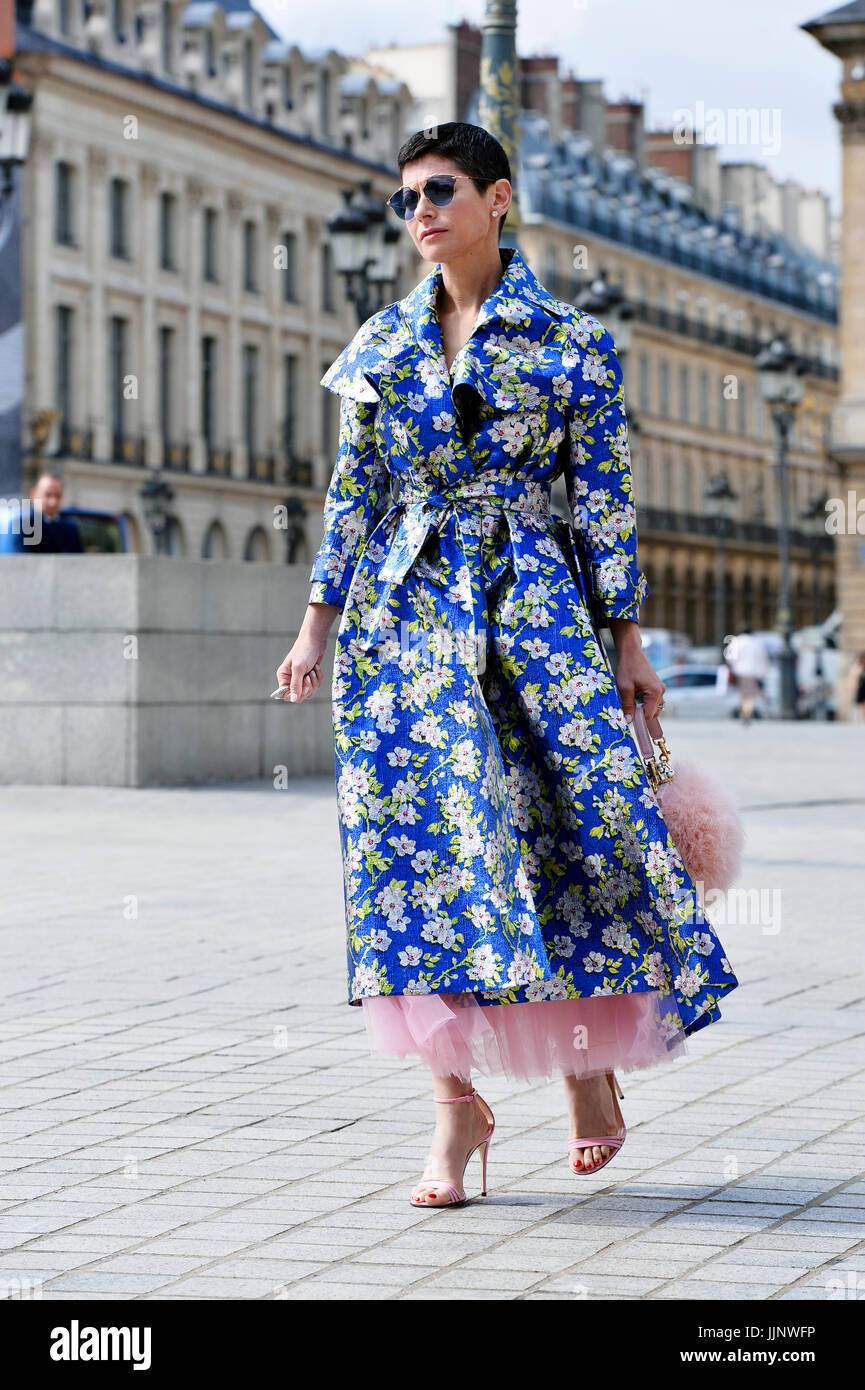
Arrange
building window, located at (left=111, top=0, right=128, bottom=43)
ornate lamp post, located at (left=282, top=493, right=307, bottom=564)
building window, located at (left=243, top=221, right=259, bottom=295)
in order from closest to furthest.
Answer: ornate lamp post, located at (left=282, top=493, right=307, bottom=564) → building window, located at (left=111, top=0, right=128, bottom=43) → building window, located at (left=243, top=221, right=259, bottom=295)

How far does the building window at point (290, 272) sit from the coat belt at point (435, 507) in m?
67.0

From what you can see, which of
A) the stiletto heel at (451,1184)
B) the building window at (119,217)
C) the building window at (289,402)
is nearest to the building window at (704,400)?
the building window at (289,402)

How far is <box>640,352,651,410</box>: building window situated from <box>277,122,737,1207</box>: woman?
84.6 metres

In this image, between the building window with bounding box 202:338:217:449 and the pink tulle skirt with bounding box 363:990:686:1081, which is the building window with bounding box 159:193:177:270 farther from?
the pink tulle skirt with bounding box 363:990:686:1081

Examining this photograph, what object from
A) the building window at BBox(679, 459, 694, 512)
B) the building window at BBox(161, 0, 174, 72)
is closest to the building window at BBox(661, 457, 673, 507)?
the building window at BBox(679, 459, 694, 512)

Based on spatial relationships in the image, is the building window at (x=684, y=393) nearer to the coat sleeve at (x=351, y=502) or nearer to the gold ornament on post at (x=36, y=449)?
the gold ornament on post at (x=36, y=449)

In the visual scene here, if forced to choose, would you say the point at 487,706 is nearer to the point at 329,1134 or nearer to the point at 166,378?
the point at 329,1134

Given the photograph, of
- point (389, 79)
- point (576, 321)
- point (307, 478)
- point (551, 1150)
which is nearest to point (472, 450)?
point (576, 321)

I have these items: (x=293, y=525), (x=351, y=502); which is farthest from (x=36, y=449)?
(x=351, y=502)

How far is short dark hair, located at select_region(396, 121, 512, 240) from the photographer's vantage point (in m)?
4.75

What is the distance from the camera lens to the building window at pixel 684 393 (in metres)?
92.8

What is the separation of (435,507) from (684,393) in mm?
89566

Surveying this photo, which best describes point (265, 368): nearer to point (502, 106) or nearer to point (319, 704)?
point (319, 704)

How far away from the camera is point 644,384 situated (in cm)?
8938
